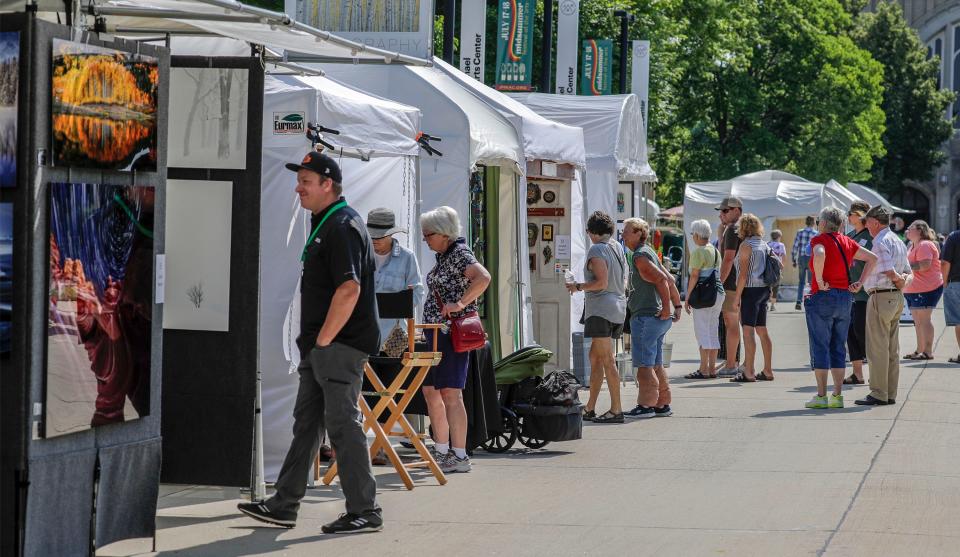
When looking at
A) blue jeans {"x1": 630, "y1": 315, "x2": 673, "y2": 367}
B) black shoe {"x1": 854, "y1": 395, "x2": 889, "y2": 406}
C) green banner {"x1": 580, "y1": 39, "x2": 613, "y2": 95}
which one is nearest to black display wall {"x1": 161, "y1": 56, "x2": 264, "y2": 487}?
blue jeans {"x1": 630, "y1": 315, "x2": 673, "y2": 367}

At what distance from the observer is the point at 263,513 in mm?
7668

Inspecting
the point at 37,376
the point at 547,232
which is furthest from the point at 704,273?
the point at 37,376

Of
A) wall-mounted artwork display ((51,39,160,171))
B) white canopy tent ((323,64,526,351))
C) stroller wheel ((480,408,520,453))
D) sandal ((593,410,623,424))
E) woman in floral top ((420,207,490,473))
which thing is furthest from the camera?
sandal ((593,410,623,424))

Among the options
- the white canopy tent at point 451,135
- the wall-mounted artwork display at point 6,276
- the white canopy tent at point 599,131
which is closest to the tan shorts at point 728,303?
the white canopy tent at point 599,131

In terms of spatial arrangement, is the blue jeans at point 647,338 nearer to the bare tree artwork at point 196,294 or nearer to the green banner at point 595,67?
the bare tree artwork at point 196,294

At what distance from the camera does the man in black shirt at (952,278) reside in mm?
19578

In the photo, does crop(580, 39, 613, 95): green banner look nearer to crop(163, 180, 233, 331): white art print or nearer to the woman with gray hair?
the woman with gray hair

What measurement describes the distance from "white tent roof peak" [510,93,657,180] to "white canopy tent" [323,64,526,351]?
4.13 metres

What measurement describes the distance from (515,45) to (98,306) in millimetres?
17665

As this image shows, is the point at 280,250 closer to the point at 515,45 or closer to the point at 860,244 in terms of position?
the point at 860,244

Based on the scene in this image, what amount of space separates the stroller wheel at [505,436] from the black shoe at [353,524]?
3.13 meters

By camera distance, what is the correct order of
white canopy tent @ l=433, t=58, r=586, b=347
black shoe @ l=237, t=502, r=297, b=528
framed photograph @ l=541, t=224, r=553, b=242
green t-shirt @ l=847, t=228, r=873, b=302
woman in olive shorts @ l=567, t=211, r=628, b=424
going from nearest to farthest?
black shoe @ l=237, t=502, r=297, b=528, woman in olive shorts @ l=567, t=211, r=628, b=424, white canopy tent @ l=433, t=58, r=586, b=347, green t-shirt @ l=847, t=228, r=873, b=302, framed photograph @ l=541, t=224, r=553, b=242

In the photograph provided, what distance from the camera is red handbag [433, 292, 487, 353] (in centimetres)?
973

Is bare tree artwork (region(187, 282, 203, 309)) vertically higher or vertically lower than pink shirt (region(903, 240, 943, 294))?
lower
